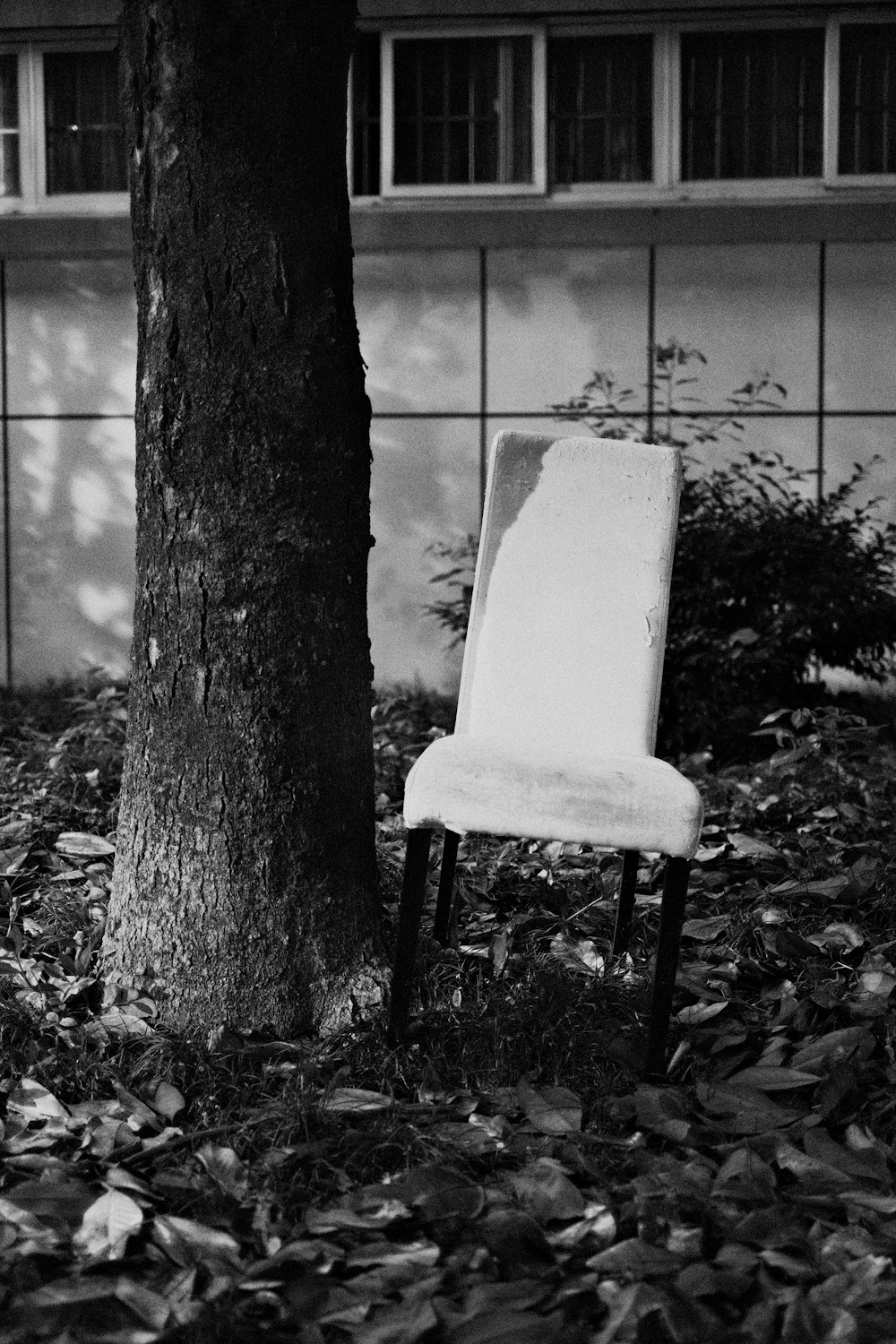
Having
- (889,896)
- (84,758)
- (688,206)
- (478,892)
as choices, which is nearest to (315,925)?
(478,892)

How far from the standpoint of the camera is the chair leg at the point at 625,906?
3064mm

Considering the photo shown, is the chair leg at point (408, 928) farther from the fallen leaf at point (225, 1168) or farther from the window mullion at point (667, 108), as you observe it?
the window mullion at point (667, 108)

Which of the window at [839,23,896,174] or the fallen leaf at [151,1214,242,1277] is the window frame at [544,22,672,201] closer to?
the window at [839,23,896,174]

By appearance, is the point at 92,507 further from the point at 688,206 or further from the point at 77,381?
the point at 688,206

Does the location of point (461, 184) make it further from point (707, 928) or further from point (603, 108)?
point (707, 928)

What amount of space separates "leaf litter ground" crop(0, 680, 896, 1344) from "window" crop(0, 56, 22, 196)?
202 inches

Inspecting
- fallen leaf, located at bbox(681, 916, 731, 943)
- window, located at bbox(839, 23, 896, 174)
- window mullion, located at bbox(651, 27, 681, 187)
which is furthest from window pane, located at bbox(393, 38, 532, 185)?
fallen leaf, located at bbox(681, 916, 731, 943)

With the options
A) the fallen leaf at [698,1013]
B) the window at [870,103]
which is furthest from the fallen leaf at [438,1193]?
the window at [870,103]

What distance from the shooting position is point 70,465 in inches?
311

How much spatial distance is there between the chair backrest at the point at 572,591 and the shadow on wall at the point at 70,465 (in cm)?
522

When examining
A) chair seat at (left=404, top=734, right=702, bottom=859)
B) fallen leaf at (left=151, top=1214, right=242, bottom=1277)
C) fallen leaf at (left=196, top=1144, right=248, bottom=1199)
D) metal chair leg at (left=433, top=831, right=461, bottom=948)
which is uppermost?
chair seat at (left=404, top=734, right=702, bottom=859)

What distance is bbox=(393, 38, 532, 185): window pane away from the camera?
283 inches

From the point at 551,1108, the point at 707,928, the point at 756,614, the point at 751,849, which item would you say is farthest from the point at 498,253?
the point at 551,1108

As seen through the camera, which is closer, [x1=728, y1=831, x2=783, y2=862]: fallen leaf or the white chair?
the white chair
